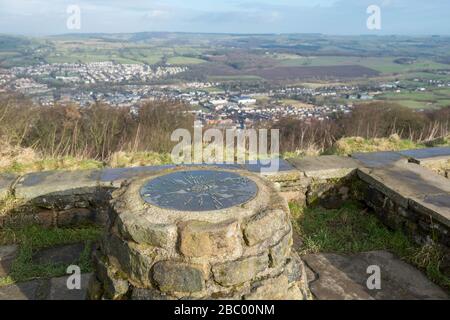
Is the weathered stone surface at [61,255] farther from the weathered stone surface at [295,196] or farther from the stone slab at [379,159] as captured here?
the stone slab at [379,159]

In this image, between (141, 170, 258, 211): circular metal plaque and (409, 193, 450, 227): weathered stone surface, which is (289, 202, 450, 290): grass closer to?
(409, 193, 450, 227): weathered stone surface

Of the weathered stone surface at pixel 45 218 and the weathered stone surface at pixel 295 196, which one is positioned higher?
the weathered stone surface at pixel 295 196

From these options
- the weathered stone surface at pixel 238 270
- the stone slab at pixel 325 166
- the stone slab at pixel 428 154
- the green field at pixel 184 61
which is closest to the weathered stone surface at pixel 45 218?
the weathered stone surface at pixel 238 270

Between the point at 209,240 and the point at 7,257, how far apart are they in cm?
240

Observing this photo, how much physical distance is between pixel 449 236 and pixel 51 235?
12.6 feet

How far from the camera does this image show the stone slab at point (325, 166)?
4.93 m

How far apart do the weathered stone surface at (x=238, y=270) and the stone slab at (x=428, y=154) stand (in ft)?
11.8

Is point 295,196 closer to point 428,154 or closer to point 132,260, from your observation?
point 428,154

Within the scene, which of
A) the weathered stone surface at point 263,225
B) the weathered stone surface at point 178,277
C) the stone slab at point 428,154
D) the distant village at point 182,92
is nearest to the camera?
the weathered stone surface at point 178,277

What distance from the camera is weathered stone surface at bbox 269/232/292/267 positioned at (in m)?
2.79

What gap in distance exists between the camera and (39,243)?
13.6 ft

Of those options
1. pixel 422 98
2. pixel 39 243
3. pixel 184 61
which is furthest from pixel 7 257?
pixel 184 61
